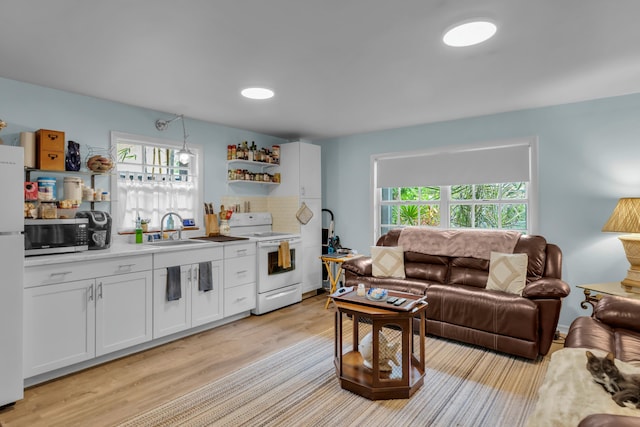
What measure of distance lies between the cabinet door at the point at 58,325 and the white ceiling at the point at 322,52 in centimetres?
172

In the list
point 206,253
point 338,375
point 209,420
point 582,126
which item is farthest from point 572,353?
point 206,253

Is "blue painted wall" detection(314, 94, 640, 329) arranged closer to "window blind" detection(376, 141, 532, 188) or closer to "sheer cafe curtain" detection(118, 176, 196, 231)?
"window blind" detection(376, 141, 532, 188)

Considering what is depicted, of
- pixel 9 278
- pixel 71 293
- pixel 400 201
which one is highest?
pixel 400 201

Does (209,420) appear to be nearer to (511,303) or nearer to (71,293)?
(71,293)

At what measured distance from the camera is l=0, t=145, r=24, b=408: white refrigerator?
232 centimetres

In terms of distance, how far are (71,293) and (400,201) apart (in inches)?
154

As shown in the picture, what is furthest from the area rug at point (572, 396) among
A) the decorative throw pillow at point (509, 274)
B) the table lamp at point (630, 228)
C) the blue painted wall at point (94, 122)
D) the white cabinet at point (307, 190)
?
the blue painted wall at point (94, 122)

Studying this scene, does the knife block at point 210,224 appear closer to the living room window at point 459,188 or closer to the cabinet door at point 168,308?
the cabinet door at point 168,308

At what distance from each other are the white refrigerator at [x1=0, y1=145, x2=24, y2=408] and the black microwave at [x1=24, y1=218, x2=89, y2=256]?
Answer: 343mm

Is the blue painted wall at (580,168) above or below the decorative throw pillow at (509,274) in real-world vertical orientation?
above

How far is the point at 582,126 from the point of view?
3.65 meters

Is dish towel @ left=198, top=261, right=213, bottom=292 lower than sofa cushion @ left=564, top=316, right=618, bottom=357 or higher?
higher

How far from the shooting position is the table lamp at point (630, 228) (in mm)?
3033

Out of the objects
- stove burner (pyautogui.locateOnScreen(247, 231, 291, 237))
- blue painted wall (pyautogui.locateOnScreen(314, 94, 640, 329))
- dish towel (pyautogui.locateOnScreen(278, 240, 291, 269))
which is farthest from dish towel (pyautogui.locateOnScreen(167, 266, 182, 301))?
blue painted wall (pyautogui.locateOnScreen(314, 94, 640, 329))
